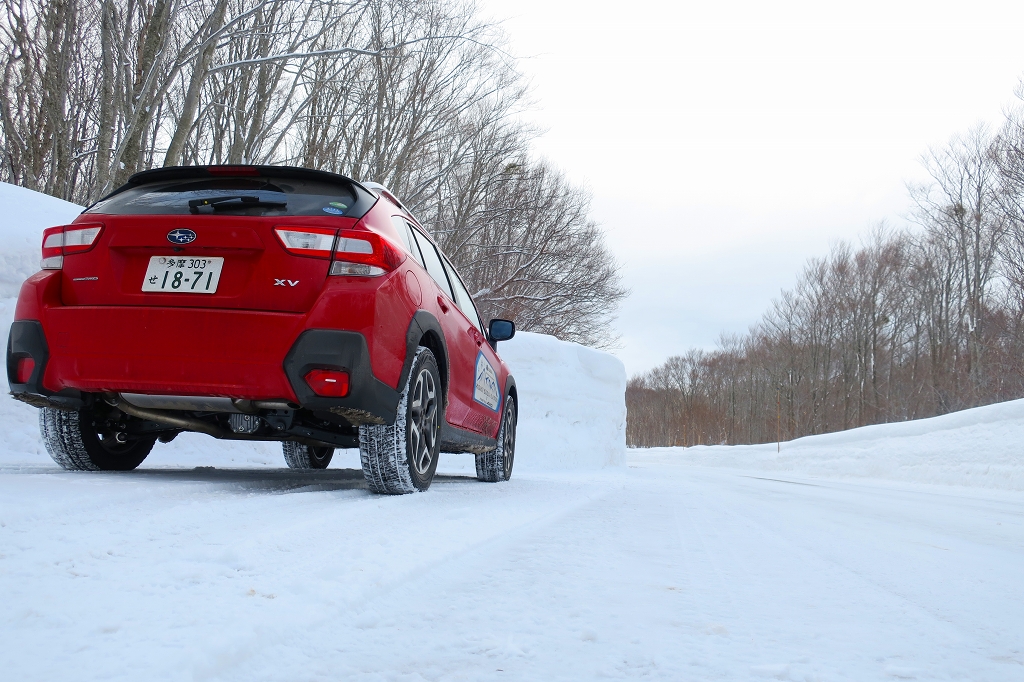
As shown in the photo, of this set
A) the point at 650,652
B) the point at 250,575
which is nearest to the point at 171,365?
the point at 250,575

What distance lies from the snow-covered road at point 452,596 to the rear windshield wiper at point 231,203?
128 cm

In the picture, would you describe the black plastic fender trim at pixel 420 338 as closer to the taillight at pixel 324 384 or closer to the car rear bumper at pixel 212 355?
the car rear bumper at pixel 212 355

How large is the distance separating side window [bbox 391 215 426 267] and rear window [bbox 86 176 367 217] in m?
0.37

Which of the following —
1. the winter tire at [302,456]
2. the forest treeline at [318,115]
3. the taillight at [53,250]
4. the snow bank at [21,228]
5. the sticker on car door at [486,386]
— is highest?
the forest treeline at [318,115]

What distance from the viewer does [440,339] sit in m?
4.06

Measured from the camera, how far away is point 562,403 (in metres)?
12.7

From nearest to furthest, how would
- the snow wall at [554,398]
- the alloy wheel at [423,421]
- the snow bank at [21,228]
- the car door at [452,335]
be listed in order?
the alloy wheel at [423,421] < the car door at [452,335] < the snow bank at [21,228] < the snow wall at [554,398]

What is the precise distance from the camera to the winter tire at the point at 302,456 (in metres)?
6.29

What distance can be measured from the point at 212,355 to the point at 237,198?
0.76 meters

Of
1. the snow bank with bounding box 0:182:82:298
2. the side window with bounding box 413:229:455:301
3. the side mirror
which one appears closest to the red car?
the side window with bounding box 413:229:455:301

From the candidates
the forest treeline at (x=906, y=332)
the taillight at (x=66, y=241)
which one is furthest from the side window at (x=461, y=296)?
the forest treeline at (x=906, y=332)

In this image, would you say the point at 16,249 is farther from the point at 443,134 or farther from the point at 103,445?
the point at 443,134

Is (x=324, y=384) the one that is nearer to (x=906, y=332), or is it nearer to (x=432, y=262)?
(x=432, y=262)

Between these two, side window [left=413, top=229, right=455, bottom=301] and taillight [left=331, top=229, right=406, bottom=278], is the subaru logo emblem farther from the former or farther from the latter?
side window [left=413, top=229, right=455, bottom=301]
